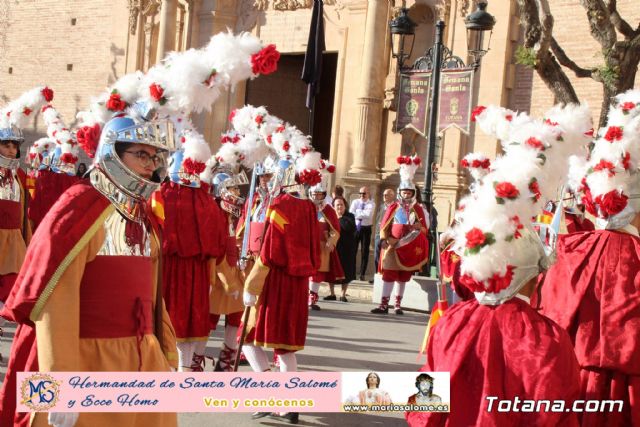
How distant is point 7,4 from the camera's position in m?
29.3

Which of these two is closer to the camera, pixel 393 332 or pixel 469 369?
pixel 469 369

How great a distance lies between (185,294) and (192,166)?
3.58 feet

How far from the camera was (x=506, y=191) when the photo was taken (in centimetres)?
462

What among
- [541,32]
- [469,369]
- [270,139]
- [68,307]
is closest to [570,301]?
[469,369]

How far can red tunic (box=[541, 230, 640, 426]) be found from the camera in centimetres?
564

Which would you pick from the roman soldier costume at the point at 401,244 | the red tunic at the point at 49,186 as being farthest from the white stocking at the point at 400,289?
the red tunic at the point at 49,186

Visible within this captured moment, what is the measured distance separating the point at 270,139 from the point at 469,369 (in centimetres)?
451

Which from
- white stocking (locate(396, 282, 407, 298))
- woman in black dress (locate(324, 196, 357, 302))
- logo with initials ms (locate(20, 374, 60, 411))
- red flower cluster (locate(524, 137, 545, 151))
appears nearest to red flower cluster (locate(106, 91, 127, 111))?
logo with initials ms (locate(20, 374, 60, 411))

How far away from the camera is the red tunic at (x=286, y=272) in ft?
25.0

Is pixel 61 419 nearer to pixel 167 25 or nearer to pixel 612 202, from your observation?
pixel 612 202

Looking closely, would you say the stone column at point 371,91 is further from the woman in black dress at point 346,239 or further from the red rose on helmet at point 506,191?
the red rose on helmet at point 506,191

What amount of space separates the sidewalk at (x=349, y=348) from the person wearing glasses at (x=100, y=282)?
111 inches

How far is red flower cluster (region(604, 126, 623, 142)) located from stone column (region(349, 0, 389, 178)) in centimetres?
1403

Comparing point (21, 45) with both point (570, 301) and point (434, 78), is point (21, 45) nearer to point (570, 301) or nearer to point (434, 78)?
point (434, 78)
